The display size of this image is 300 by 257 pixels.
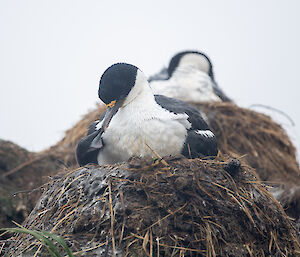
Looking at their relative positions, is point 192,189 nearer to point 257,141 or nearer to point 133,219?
point 133,219

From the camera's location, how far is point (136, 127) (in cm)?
247

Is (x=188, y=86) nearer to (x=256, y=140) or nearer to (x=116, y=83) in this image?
(x=256, y=140)

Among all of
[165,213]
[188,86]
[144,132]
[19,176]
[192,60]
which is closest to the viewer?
[165,213]

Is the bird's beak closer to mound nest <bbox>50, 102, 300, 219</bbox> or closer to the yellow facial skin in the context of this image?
the yellow facial skin

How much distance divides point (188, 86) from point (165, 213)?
10.2 feet

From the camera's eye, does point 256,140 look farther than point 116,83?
Yes

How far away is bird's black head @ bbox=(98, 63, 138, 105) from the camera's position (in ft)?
8.41

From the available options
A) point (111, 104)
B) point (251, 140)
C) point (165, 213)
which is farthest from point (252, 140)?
point (165, 213)

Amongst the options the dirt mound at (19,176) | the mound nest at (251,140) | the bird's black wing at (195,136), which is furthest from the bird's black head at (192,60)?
the bird's black wing at (195,136)

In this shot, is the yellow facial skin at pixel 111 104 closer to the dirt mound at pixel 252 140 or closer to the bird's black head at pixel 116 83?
the bird's black head at pixel 116 83

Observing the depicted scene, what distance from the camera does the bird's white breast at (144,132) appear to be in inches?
96.9

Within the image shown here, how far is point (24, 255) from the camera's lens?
191 cm

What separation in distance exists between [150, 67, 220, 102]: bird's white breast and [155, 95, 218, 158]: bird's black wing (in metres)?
2.02

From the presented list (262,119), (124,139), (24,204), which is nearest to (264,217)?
(124,139)
